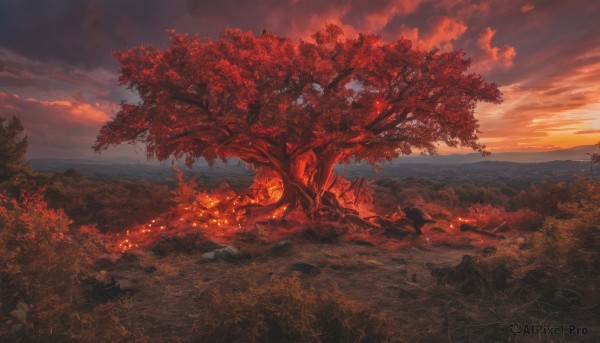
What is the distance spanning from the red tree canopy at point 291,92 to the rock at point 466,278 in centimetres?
753

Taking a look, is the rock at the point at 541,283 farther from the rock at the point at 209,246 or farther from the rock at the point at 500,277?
the rock at the point at 209,246

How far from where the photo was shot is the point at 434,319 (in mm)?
4953

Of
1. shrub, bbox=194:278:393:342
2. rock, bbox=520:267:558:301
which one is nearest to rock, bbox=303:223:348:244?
rock, bbox=520:267:558:301

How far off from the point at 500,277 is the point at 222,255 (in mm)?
6418

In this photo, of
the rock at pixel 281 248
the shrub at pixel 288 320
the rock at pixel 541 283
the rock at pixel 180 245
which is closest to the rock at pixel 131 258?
the rock at pixel 180 245

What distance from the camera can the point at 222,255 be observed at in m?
9.16

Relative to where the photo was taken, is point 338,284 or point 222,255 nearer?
point 338,284

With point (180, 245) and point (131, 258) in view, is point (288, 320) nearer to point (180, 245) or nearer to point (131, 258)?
point (131, 258)

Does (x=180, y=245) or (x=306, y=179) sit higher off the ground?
(x=306, y=179)

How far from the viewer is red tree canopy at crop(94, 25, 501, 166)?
1226cm

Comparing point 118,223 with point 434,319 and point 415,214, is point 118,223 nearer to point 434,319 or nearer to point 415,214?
point 415,214

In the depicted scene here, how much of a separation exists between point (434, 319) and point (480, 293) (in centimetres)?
132

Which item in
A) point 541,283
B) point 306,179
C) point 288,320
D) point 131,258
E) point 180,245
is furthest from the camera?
point 306,179

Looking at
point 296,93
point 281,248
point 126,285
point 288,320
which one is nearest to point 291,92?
point 296,93
